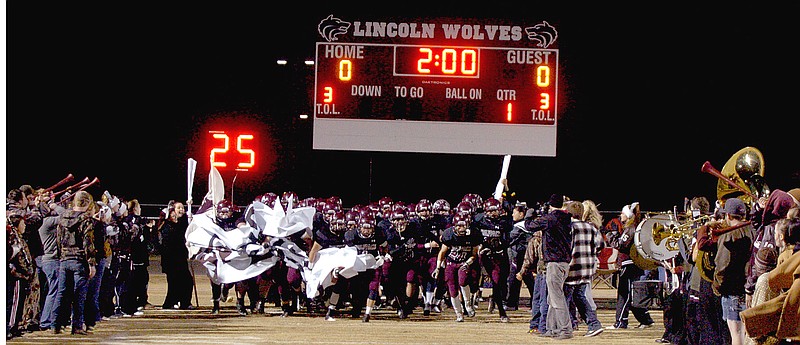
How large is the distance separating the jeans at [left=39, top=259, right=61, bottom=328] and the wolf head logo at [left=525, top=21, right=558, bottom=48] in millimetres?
11572

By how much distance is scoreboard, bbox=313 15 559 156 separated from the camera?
21.1m

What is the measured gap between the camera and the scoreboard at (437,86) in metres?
21.1

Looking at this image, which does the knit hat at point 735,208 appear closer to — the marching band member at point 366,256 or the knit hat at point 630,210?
the knit hat at point 630,210

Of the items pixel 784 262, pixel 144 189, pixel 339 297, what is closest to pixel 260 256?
pixel 339 297

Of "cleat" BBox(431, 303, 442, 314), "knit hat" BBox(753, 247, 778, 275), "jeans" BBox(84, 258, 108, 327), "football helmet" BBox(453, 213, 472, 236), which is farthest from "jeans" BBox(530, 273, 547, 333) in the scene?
"jeans" BBox(84, 258, 108, 327)

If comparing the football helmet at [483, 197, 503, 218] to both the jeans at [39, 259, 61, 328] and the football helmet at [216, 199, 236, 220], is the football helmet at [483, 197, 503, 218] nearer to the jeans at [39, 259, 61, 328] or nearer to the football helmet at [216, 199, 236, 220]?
the football helmet at [216, 199, 236, 220]

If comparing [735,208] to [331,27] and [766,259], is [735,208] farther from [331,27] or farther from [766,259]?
[331,27]

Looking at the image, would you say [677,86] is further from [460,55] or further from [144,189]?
[144,189]

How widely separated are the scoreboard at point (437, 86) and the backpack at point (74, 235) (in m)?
9.10

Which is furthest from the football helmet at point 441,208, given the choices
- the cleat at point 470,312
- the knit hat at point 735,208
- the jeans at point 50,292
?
the knit hat at point 735,208

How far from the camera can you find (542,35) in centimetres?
2125

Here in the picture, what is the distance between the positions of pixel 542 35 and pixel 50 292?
1189 centimetres

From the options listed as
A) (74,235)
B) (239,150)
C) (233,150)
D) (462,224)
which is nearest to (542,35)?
(239,150)

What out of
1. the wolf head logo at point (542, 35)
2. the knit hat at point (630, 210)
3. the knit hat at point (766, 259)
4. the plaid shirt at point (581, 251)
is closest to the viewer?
the knit hat at point (766, 259)
